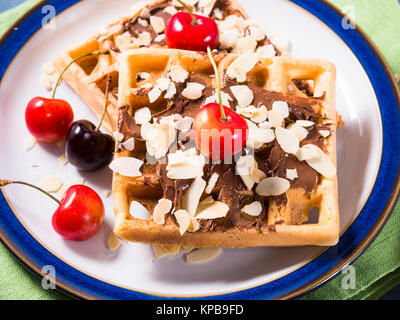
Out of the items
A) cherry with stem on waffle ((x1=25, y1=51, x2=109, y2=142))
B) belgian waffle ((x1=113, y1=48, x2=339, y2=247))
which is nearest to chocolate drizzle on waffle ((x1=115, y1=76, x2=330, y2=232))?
belgian waffle ((x1=113, y1=48, x2=339, y2=247))

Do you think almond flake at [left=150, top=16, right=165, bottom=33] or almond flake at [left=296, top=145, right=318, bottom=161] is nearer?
almond flake at [left=296, top=145, right=318, bottom=161]

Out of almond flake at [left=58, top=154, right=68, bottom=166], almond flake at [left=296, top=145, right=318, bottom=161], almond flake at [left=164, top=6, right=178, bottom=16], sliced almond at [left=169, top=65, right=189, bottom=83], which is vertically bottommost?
almond flake at [left=58, top=154, right=68, bottom=166]

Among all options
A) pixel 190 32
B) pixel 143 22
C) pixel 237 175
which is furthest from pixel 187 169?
pixel 143 22

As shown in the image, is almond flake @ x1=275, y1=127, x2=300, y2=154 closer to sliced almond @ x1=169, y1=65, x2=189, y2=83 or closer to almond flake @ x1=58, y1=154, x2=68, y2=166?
sliced almond @ x1=169, y1=65, x2=189, y2=83

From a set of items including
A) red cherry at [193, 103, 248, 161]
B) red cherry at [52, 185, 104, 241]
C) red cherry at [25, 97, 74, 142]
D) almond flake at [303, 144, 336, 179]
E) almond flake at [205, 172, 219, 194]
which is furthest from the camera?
red cherry at [25, 97, 74, 142]

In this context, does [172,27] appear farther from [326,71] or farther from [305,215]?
[305,215]

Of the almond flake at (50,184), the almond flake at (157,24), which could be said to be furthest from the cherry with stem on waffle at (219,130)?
the almond flake at (50,184)

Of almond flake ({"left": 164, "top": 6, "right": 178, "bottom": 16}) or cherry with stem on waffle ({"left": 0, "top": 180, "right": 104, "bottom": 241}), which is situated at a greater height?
almond flake ({"left": 164, "top": 6, "right": 178, "bottom": 16})
